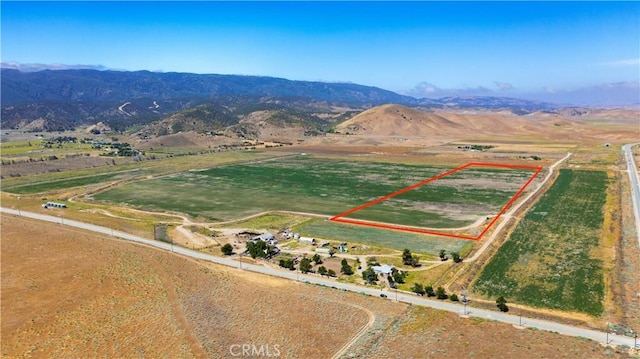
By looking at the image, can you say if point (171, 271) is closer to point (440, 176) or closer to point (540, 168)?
point (440, 176)

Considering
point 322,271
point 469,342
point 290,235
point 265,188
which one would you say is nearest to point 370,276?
point 322,271

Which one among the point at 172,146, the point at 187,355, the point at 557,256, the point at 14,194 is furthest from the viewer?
the point at 172,146

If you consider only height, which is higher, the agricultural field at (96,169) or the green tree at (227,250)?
the green tree at (227,250)

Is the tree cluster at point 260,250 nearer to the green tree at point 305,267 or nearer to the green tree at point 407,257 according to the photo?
the green tree at point 305,267

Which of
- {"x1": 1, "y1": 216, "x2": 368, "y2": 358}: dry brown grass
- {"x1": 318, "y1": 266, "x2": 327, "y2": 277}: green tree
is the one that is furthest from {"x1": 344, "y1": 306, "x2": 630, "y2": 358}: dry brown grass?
{"x1": 318, "y1": 266, "x2": 327, "y2": 277}: green tree

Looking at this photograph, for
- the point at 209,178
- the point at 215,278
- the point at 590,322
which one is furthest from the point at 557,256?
the point at 209,178

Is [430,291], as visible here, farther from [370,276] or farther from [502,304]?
[370,276]

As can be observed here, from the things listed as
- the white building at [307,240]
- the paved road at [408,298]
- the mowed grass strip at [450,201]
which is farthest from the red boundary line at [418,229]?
the paved road at [408,298]
